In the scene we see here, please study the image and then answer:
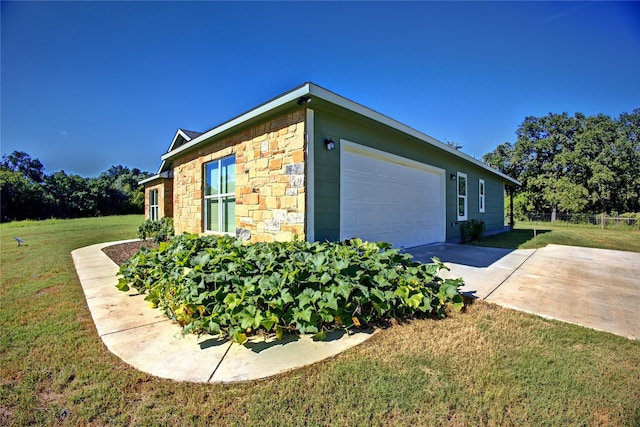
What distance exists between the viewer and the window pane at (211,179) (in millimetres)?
7031

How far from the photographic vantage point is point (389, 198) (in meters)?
6.55

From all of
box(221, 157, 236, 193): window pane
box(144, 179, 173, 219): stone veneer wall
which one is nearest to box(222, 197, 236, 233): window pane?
box(221, 157, 236, 193): window pane

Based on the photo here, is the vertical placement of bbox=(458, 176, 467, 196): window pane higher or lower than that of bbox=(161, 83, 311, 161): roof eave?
lower

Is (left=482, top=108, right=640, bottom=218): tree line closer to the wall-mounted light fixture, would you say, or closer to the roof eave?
the wall-mounted light fixture

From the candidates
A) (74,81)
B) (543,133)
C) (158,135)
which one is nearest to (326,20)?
(74,81)

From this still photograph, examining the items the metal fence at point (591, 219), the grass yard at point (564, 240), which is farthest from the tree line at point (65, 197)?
the metal fence at point (591, 219)

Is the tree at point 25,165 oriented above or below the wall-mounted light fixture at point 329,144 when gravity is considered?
above

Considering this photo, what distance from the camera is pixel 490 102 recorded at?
1313cm

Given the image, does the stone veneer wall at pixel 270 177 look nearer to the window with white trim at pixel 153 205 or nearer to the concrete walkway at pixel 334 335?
the concrete walkway at pixel 334 335

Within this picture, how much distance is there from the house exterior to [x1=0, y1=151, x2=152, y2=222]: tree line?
2643cm

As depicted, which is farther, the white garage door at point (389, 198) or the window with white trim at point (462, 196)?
the window with white trim at point (462, 196)

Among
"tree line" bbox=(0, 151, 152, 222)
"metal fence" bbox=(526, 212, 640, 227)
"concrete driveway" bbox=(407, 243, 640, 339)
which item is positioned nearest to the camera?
"concrete driveway" bbox=(407, 243, 640, 339)

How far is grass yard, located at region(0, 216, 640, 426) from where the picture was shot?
1.73 metres

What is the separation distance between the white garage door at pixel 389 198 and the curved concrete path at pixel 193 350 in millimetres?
2858
